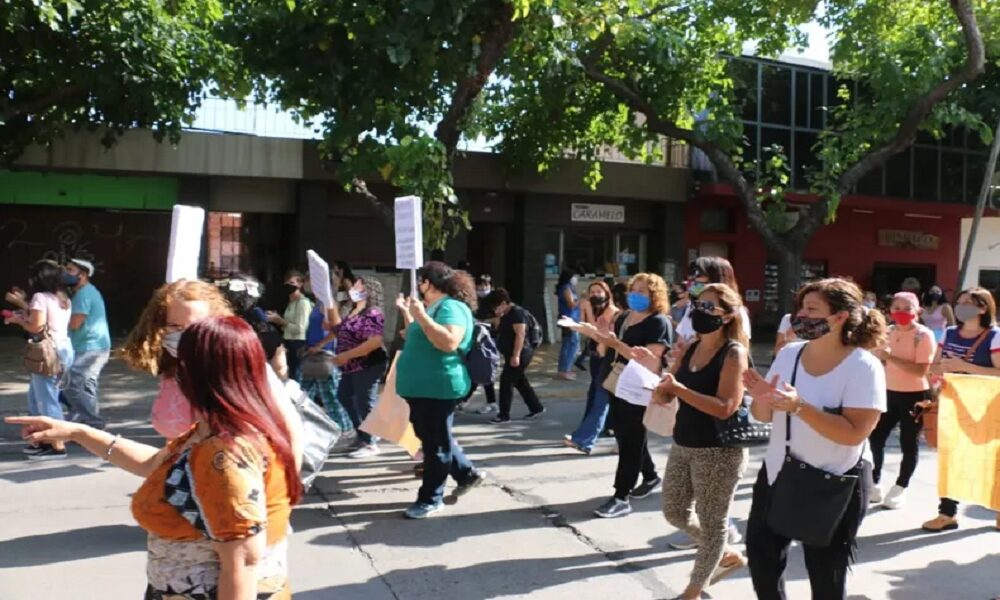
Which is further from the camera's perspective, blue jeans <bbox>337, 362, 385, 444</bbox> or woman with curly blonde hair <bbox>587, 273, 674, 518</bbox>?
blue jeans <bbox>337, 362, 385, 444</bbox>

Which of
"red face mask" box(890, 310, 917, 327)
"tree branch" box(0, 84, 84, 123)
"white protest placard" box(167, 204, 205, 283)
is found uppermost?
"tree branch" box(0, 84, 84, 123)

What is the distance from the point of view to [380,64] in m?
10.3

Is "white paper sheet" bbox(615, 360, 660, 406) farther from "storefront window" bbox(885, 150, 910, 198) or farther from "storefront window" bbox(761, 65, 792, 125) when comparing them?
"storefront window" bbox(885, 150, 910, 198)

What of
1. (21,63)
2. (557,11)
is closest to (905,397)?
(557,11)

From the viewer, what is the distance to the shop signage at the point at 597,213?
2012 cm

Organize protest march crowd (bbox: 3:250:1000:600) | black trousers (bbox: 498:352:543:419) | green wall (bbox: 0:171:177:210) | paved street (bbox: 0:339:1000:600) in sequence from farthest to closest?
1. green wall (bbox: 0:171:177:210)
2. black trousers (bbox: 498:352:543:419)
3. paved street (bbox: 0:339:1000:600)
4. protest march crowd (bbox: 3:250:1000:600)

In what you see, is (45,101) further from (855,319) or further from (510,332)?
(855,319)

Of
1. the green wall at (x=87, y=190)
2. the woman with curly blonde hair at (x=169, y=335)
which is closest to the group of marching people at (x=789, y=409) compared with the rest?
the woman with curly blonde hair at (x=169, y=335)

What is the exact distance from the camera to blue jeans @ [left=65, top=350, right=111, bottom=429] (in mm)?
8141

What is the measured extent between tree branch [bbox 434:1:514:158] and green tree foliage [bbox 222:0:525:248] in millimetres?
15

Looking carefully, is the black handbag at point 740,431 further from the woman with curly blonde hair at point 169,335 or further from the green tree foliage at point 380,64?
the green tree foliage at point 380,64

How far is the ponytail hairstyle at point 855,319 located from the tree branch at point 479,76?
7.12m

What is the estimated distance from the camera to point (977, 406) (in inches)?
214

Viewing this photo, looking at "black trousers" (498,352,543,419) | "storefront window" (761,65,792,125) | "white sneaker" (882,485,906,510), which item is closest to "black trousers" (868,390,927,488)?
"white sneaker" (882,485,906,510)
